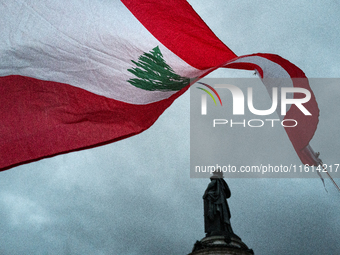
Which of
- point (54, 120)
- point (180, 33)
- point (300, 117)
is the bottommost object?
point (54, 120)

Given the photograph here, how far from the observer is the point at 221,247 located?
11781 mm

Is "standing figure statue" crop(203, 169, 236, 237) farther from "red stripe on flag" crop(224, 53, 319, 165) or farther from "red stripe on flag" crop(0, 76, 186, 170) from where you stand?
"red stripe on flag" crop(0, 76, 186, 170)

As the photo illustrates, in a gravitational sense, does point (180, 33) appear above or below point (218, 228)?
above

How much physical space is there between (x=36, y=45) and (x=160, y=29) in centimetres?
243

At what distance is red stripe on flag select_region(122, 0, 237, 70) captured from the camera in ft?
23.9

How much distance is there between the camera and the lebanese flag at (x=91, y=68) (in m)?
6.67

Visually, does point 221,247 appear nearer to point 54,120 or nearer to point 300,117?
point 300,117

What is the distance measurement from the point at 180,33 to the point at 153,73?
40.2 inches

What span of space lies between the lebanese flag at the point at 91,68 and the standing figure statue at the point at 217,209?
6.73 metres

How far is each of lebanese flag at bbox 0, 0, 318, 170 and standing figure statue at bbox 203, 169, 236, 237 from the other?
673 centimetres

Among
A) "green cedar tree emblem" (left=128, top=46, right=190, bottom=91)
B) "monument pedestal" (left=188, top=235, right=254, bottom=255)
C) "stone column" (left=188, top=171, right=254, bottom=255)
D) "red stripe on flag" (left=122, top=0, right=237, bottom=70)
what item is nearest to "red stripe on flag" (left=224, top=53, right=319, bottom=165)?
"red stripe on flag" (left=122, top=0, right=237, bottom=70)

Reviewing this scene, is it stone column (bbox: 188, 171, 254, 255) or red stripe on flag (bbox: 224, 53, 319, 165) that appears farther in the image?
stone column (bbox: 188, 171, 254, 255)

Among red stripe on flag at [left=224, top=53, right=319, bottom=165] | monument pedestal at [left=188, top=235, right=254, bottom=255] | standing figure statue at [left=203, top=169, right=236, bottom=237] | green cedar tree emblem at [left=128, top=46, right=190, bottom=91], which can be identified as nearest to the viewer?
green cedar tree emblem at [left=128, top=46, right=190, bottom=91]

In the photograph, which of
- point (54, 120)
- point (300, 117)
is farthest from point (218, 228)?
point (54, 120)
